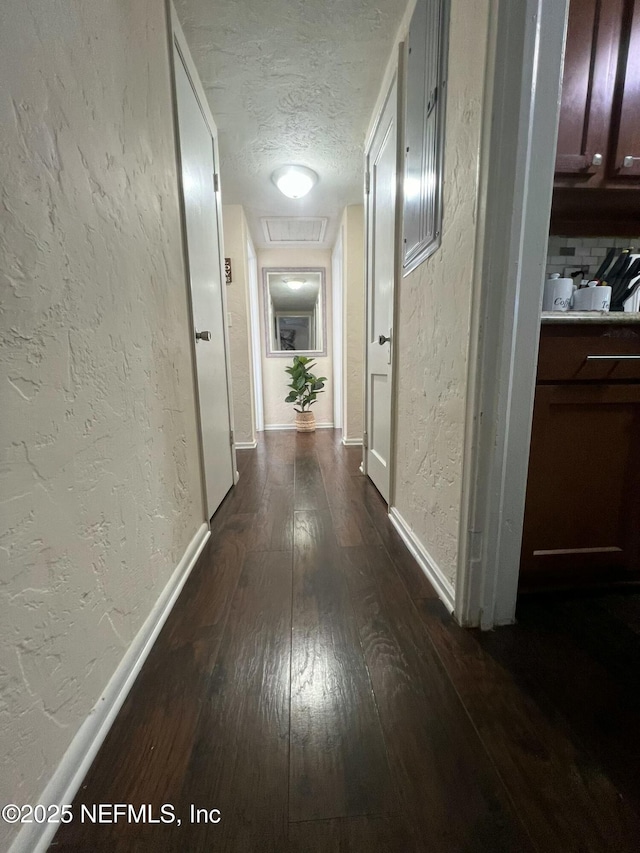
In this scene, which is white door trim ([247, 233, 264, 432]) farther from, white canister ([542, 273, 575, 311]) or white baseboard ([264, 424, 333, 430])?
white canister ([542, 273, 575, 311])

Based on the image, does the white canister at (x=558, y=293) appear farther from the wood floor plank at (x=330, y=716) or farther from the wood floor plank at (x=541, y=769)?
the wood floor plank at (x=330, y=716)

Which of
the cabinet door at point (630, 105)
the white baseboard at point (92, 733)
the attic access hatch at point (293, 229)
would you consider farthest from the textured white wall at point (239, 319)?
the cabinet door at point (630, 105)

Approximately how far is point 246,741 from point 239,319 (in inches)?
115

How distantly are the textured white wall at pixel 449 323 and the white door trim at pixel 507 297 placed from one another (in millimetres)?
50

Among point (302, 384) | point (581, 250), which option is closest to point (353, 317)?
point (302, 384)

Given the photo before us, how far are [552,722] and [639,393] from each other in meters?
0.91

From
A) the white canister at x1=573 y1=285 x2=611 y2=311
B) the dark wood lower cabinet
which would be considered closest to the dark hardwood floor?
the dark wood lower cabinet

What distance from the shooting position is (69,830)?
1.80 feet

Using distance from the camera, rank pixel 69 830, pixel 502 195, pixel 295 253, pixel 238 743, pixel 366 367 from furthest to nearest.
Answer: pixel 295 253, pixel 366 367, pixel 502 195, pixel 238 743, pixel 69 830

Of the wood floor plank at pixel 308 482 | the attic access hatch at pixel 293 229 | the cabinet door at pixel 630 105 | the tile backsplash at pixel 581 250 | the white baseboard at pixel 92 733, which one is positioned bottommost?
the wood floor plank at pixel 308 482

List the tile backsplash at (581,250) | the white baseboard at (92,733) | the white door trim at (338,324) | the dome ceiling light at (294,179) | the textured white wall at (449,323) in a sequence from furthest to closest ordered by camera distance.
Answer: the white door trim at (338,324) → the dome ceiling light at (294,179) → the tile backsplash at (581,250) → the textured white wall at (449,323) → the white baseboard at (92,733)

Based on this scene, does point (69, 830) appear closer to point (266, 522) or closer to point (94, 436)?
point (94, 436)

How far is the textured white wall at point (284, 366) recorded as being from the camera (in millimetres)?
3877

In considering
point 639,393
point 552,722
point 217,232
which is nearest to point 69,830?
point 552,722
